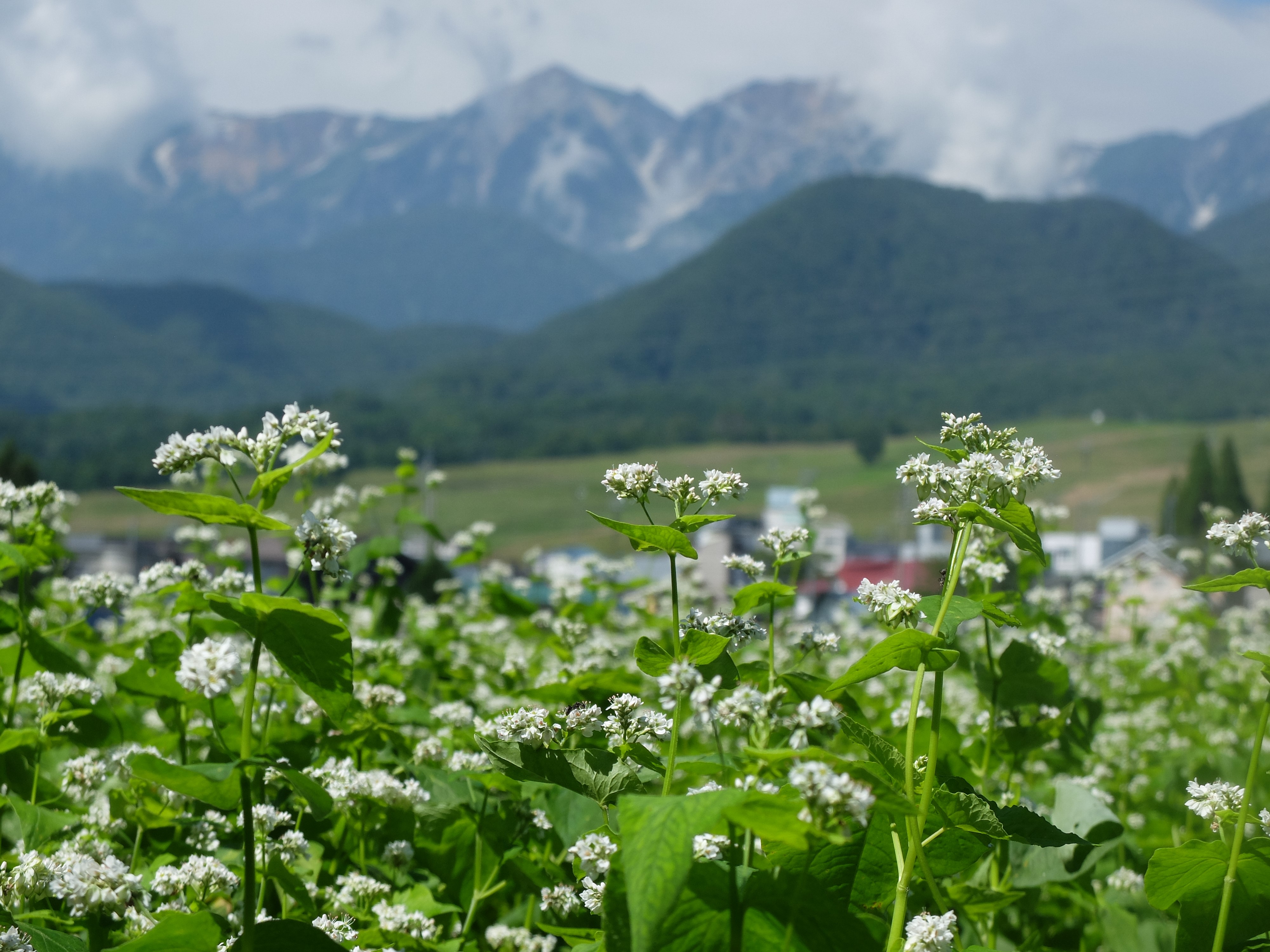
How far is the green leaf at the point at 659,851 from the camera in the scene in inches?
62.1

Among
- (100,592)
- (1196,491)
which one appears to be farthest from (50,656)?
(1196,491)

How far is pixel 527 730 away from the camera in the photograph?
2492 mm

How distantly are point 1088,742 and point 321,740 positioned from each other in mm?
3119

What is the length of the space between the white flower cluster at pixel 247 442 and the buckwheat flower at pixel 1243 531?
7.37 feet

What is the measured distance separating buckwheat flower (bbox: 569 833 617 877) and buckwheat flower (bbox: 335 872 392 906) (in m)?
0.94

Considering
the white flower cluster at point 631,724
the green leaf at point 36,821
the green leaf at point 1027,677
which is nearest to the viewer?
the white flower cluster at point 631,724

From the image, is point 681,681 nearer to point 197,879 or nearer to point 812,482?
point 197,879

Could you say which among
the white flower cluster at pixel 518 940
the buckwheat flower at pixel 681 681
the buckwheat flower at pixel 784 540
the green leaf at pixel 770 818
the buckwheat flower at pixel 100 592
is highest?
the buckwheat flower at pixel 784 540

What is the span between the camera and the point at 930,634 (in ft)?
6.77

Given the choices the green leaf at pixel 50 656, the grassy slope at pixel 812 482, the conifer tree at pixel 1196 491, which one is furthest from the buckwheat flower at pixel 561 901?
the conifer tree at pixel 1196 491

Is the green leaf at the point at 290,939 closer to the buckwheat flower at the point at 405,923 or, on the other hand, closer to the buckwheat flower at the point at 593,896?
the buckwheat flower at the point at 593,896

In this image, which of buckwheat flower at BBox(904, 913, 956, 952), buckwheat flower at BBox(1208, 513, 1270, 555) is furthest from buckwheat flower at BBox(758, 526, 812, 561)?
buckwheat flower at BBox(904, 913, 956, 952)

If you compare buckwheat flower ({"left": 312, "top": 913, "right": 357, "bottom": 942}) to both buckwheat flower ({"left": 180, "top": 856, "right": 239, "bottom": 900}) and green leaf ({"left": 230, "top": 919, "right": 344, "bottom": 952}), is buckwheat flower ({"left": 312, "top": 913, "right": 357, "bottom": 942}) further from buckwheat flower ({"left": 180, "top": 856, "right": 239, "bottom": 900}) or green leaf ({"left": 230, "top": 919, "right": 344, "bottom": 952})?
green leaf ({"left": 230, "top": 919, "right": 344, "bottom": 952})

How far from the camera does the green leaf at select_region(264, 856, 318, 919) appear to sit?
255 centimetres
